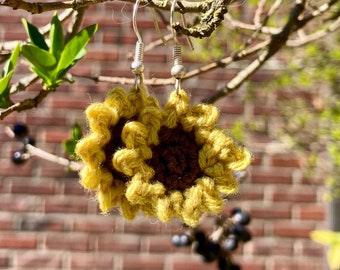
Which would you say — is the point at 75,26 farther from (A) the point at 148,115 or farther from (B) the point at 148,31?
(B) the point at 148,31

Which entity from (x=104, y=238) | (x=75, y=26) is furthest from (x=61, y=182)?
(x=75, y=26)

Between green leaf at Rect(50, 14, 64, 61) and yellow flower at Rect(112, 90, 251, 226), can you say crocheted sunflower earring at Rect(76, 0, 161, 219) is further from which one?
green leaf at Rect(50, 14, 64, 61)

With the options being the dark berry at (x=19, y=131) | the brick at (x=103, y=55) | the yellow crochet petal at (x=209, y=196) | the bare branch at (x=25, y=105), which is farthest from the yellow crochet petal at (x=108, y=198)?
the brick at (x=103, y=55)

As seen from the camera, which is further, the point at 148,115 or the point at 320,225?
the point at 320,225

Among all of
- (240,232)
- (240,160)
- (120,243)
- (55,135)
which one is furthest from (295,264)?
(240,160)

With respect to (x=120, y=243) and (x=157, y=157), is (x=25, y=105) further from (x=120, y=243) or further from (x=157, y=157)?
(x=120, y=243)

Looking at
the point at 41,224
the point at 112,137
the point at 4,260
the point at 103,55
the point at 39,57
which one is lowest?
the point at 4,260

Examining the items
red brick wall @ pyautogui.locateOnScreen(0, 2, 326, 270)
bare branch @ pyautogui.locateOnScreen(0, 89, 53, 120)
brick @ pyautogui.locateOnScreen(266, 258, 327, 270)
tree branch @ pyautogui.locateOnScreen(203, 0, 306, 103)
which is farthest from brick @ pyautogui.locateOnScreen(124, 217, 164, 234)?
bare branch @ pyautogui.locateOnScreen(0, 89, 53, 120)
